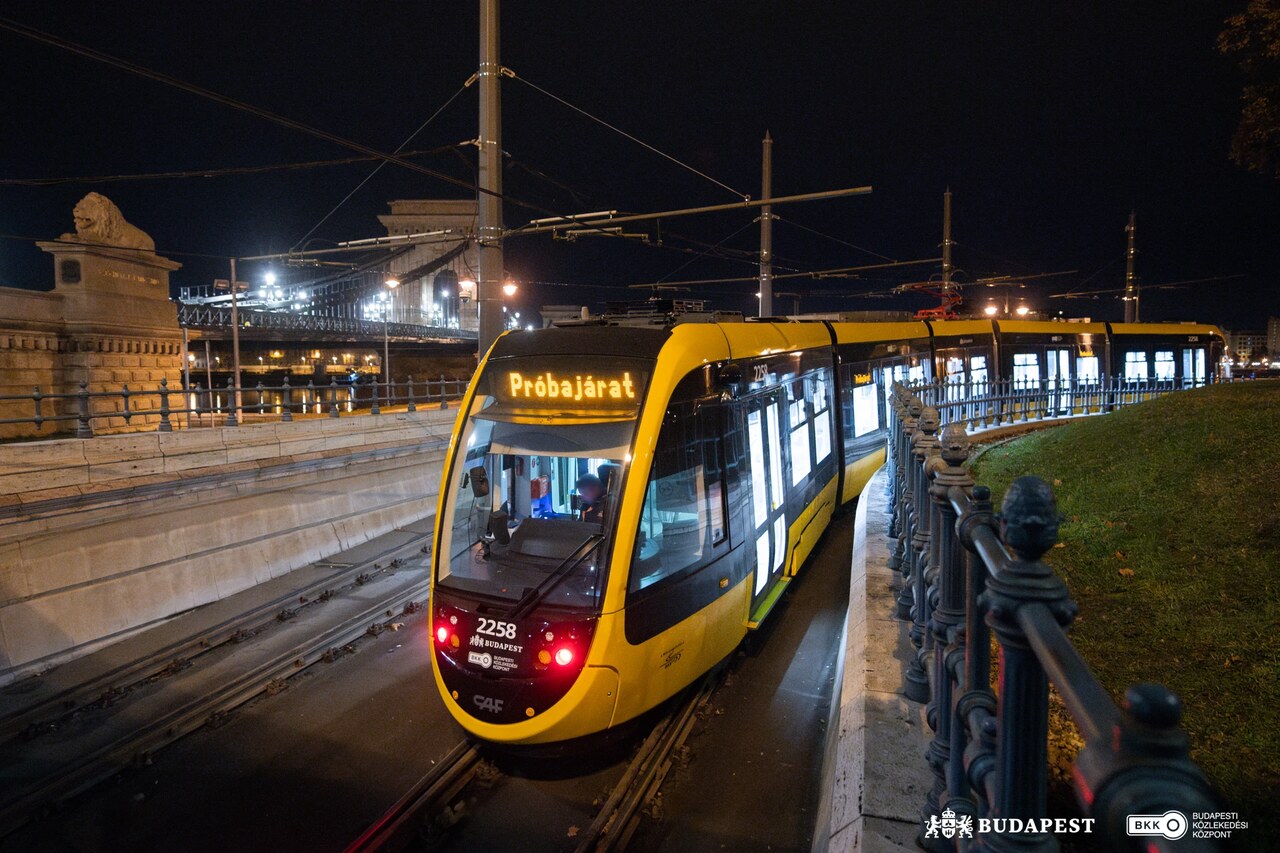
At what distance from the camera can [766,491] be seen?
25.9 ft

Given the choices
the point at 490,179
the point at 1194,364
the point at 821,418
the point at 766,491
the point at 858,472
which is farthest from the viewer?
the point at 1194,364

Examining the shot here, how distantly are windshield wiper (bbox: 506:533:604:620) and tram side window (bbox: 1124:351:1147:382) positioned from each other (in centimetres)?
2346

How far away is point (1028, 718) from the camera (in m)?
1.59

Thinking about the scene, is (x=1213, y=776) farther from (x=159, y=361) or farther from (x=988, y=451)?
(x=159, y=361)

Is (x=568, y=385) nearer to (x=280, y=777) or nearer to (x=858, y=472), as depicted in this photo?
(x=280, y=777)

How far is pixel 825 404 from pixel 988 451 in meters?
3.46

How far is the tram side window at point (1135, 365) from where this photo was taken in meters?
23.4

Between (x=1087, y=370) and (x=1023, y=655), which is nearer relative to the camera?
(x=1023, y=655)

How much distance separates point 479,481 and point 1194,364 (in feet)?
86.9

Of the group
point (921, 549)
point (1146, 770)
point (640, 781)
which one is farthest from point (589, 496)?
point (1146, 770)

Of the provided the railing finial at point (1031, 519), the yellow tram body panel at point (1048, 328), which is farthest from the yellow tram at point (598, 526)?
the yellow tram body panel at point (1048, 328)

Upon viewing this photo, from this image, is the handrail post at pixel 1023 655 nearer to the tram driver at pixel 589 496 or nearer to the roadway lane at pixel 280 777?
the tram driver at pixel 589 496

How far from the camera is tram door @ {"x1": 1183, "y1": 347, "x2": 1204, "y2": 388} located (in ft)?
78.9

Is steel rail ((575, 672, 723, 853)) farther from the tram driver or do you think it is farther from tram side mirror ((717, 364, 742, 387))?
tram side mirror ((717, 364, 742, 387))
